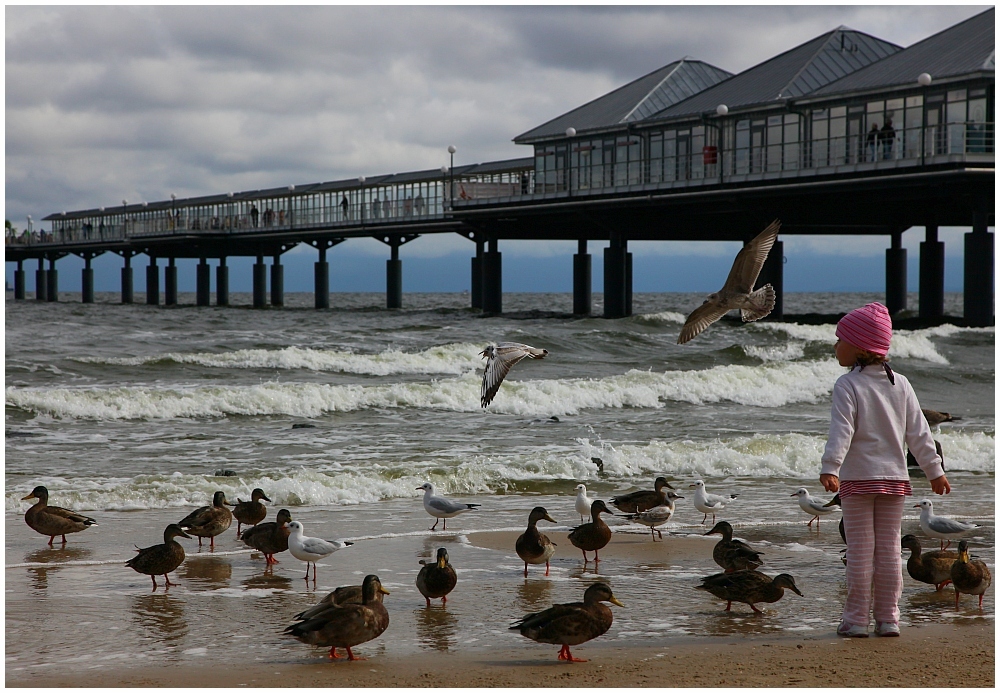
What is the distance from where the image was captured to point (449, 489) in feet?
41.9

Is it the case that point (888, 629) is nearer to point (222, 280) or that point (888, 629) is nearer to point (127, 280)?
point (222, 280)

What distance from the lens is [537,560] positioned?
26.5 ft

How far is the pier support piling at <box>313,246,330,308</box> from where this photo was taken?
68438mm

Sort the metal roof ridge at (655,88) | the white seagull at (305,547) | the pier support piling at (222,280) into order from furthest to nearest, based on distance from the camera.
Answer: the pier support piling at (222,280), the metal roof ridge at (655,88), the white seagull at (305,547)

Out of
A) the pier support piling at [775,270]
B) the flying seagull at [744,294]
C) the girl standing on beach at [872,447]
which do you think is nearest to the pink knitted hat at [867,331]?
the girl standing on beach at [872,447]

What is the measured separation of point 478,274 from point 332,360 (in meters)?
32.0

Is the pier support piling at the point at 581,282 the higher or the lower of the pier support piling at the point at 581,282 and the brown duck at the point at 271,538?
the higher

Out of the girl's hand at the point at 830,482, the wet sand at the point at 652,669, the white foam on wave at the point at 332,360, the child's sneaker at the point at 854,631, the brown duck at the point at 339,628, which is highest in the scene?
the girl's hand at the point at 830,482

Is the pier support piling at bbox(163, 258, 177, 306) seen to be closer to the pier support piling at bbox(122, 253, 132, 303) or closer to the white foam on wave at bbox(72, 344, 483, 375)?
the pier support piling at bbox(122, 253, 132, 303)

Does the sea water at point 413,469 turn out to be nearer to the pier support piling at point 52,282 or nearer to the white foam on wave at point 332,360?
the white foam on wave at point 332,360

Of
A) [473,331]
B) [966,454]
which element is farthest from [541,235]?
[966,454]

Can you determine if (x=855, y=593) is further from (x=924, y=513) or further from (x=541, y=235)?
(x=541, y=235)

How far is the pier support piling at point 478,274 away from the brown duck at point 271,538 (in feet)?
160

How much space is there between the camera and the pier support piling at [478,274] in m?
57.3
